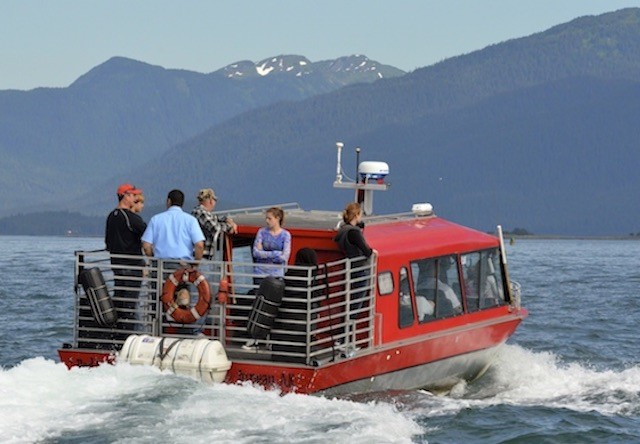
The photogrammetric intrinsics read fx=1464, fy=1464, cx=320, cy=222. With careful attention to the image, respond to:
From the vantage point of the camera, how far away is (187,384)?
15.1 metres

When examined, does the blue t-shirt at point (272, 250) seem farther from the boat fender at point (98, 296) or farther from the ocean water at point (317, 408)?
the boat fender at point (98, 296)

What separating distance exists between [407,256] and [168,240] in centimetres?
296

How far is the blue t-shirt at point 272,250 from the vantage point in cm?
1627

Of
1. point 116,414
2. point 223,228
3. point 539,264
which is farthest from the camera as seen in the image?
point 539,264

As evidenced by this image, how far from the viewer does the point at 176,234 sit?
16.4m

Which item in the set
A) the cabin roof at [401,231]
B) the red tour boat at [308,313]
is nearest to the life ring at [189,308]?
the red tour boat at [308,313]

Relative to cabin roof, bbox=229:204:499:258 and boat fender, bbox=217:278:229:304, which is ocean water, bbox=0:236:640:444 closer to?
boat fender, bbox=217:278:229:304

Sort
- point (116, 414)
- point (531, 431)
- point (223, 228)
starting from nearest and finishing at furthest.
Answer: point (116, 414)
point (531, 431)
point (223, 228)

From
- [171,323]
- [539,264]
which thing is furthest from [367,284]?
[539,264]

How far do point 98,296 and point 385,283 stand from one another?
334cm

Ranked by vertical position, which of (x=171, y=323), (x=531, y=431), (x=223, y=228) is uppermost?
(x=223, y=228)

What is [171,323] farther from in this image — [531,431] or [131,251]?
[531,431]

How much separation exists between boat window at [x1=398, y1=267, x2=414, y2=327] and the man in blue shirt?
2.54m

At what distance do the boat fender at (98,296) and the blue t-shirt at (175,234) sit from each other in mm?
703
